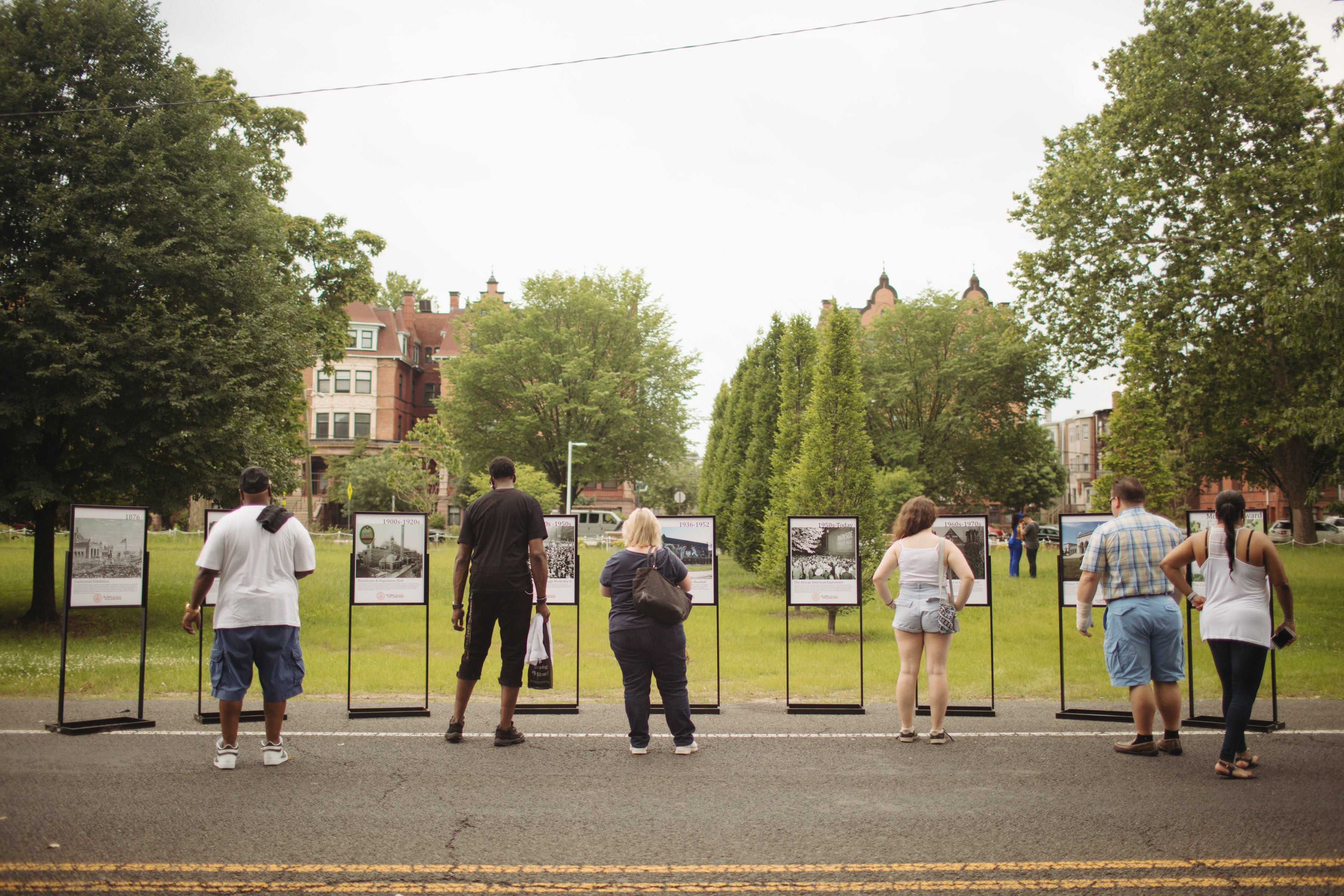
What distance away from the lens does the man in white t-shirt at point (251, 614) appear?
6.25 metres

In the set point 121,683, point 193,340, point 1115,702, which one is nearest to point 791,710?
point 1115,702

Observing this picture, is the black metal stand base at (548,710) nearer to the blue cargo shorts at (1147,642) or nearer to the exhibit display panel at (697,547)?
the exhibit display panel at (697,547)

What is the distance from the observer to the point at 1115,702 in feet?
30.1

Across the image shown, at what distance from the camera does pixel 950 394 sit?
52.2 meters

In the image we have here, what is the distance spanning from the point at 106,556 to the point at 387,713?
2.83 m

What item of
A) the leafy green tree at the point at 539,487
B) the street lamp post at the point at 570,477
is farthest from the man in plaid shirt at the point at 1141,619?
the street lamp post at the point at 570,477

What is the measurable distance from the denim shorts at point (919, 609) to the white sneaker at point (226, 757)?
501cm

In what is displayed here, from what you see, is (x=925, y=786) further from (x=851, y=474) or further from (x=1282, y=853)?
(x=851, y=474)

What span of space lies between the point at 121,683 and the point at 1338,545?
51.4 metres

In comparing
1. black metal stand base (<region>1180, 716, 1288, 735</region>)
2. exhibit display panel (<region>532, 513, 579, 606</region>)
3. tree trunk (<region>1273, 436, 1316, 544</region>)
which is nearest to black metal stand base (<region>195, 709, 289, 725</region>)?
exhibit display panel (<region>532, 513, 579, 606</region>)

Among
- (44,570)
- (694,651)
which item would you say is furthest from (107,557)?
(44,570)

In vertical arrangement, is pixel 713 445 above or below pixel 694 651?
above

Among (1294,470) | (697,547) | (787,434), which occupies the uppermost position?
(1294,470)

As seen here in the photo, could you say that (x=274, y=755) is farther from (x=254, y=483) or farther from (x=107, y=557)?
(x=107, y=557)
